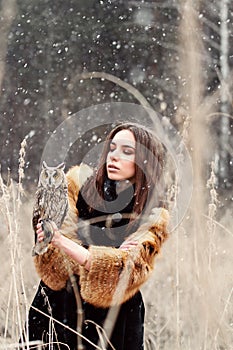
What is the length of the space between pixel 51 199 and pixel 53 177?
0.09 feet

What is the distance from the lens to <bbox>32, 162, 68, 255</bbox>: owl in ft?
2.95

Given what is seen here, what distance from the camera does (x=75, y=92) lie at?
320cm

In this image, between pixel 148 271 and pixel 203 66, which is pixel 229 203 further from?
pixel 148 271

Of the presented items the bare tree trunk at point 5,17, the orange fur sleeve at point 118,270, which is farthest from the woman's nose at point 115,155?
the bare tree trunk at point 5,17

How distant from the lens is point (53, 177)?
91 cm

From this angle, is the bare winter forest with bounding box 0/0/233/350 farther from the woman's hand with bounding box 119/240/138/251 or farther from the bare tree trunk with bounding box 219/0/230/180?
the woman's hand with bounding box 119/240/138/251

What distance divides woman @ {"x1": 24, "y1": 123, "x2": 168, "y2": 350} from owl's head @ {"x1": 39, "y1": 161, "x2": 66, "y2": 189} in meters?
0.07

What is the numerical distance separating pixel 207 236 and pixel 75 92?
6.94ft

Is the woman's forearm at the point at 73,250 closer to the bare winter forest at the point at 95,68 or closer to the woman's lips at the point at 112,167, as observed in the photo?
the woman's lips at the point at 112,167

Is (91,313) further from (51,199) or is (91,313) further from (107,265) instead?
(51,199)

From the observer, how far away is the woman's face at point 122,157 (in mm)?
969

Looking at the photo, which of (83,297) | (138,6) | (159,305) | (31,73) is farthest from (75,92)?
(83,297)

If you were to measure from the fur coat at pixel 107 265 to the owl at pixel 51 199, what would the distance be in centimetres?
5

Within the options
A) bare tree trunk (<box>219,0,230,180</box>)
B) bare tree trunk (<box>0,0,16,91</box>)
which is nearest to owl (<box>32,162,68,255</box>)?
bare tree trunk (<box>0,0,16,91</box>)
